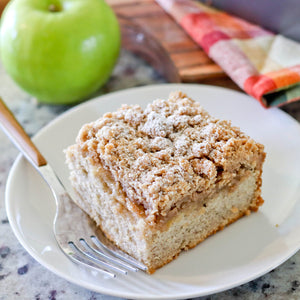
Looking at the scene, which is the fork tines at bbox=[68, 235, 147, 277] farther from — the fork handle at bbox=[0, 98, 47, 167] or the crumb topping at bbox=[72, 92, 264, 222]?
the fork handle at bbox=[0, 98, 47, 167]

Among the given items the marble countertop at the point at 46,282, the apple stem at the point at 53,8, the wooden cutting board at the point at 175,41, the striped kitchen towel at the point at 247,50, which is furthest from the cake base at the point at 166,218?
the apple stem at the point at 53,8

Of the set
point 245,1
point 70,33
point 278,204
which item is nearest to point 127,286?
point 278,204

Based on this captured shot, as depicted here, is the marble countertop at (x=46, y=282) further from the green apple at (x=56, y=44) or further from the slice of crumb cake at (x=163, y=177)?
the green apple at (x=56, y=44)

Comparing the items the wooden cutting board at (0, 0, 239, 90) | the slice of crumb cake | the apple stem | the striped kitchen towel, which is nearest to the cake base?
the slice of crumb cake

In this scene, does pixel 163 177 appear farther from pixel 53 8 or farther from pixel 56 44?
pixel 53 8

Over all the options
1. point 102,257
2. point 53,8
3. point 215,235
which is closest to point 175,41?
point 53,8
